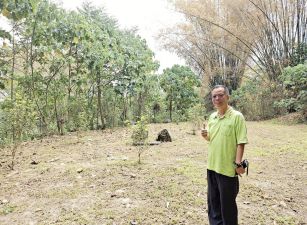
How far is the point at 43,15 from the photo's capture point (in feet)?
20.6

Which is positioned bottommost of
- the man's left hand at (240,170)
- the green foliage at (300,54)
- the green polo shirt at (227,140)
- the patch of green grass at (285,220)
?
the patch of green grass at (285,220)

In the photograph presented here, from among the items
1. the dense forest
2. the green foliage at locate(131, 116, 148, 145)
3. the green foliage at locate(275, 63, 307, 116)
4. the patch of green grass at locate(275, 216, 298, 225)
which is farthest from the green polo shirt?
the green foliage at locate(275, 63, 307, 116)

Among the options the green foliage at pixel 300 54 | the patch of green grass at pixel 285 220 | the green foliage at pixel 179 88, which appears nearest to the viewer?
the patch of green grass at pixel 285 220

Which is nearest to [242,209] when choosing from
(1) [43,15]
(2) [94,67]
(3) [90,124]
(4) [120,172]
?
(4) [120,172]

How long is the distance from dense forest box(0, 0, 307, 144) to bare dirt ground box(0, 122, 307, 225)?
3.02 ft

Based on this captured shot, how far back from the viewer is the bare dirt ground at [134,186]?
2926 millimetres

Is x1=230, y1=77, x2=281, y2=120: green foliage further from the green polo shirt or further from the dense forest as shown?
the green polo shirt

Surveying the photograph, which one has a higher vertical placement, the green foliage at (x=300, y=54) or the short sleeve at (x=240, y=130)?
the green foliage at (x=300, y=54)

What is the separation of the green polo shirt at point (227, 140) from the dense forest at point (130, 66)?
288cm

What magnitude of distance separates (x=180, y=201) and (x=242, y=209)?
62 cm

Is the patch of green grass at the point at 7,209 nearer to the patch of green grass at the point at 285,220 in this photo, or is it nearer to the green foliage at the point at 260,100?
the patch of green grass at the point at 285,220

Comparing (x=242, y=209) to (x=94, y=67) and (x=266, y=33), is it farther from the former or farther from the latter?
(x=266, y=33)

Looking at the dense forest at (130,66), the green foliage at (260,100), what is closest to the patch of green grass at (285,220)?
the dense forest at (130,66)

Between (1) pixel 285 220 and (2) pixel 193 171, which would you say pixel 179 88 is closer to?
(2) pixel 193 171
